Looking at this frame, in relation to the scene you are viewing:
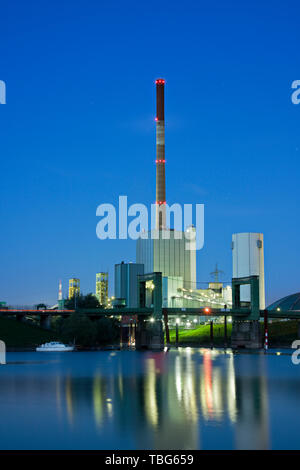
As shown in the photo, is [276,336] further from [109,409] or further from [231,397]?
[109,409]

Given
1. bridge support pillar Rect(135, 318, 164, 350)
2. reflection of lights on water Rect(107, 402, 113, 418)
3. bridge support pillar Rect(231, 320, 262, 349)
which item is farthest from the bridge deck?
reflection of lights on water Rect(107, 402, 113, 418)

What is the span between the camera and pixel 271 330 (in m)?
185

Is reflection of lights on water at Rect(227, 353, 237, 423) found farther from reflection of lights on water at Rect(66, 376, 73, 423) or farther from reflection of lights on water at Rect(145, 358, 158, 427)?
reflection of lights on water at Rect(66, 376, 73, 423)

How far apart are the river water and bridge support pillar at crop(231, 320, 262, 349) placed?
10194 cm

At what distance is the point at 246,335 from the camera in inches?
6481

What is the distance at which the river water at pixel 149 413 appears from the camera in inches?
1049

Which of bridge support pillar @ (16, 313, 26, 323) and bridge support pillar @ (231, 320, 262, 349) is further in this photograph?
bridge support pillar @ (231, 320, 262, 349)

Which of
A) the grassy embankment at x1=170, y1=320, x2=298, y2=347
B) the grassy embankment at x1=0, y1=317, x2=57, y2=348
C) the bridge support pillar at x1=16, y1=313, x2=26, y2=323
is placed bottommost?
the grassy embankment at x1=170, y1=320, x2=298, y2=347

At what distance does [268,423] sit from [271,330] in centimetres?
15729

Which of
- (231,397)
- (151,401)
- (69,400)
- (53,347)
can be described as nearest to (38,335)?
(53,347)

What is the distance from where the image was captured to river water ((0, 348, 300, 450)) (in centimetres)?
2666

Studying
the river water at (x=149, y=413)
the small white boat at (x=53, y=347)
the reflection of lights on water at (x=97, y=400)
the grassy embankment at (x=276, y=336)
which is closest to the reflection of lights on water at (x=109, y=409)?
the river water at (x=149, y=413)
